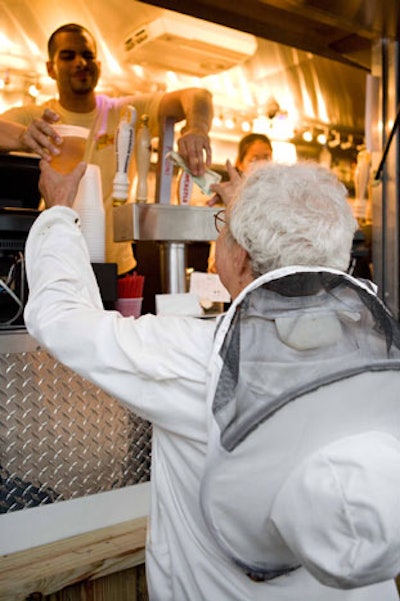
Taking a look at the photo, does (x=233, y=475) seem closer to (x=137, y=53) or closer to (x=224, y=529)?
(x=224, y=529)

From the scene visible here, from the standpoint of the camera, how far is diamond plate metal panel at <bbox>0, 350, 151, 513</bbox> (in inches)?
51.2

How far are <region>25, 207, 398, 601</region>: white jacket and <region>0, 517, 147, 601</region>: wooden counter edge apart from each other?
204 millimetres

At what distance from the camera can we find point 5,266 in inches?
55.2

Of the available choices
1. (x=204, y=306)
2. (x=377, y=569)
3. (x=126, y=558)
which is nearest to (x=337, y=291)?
(x=377, y=569)

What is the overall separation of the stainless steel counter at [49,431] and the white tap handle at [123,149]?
21.6 inches

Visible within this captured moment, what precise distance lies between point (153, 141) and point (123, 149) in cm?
165

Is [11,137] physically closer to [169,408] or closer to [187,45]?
[169,408]

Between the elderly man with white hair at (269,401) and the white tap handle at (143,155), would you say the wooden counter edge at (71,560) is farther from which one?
the white tap handle at (143,155)

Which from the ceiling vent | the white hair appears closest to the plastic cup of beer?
the white hair

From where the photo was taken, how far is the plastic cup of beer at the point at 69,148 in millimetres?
1370

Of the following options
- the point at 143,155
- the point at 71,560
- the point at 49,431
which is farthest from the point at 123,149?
the point at 71,560

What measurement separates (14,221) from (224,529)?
0.85 metres

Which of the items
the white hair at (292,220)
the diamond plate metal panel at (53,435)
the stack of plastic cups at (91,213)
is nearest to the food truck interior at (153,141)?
the diamond plate metal panel at (53,435)

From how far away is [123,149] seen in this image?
1.65 m
